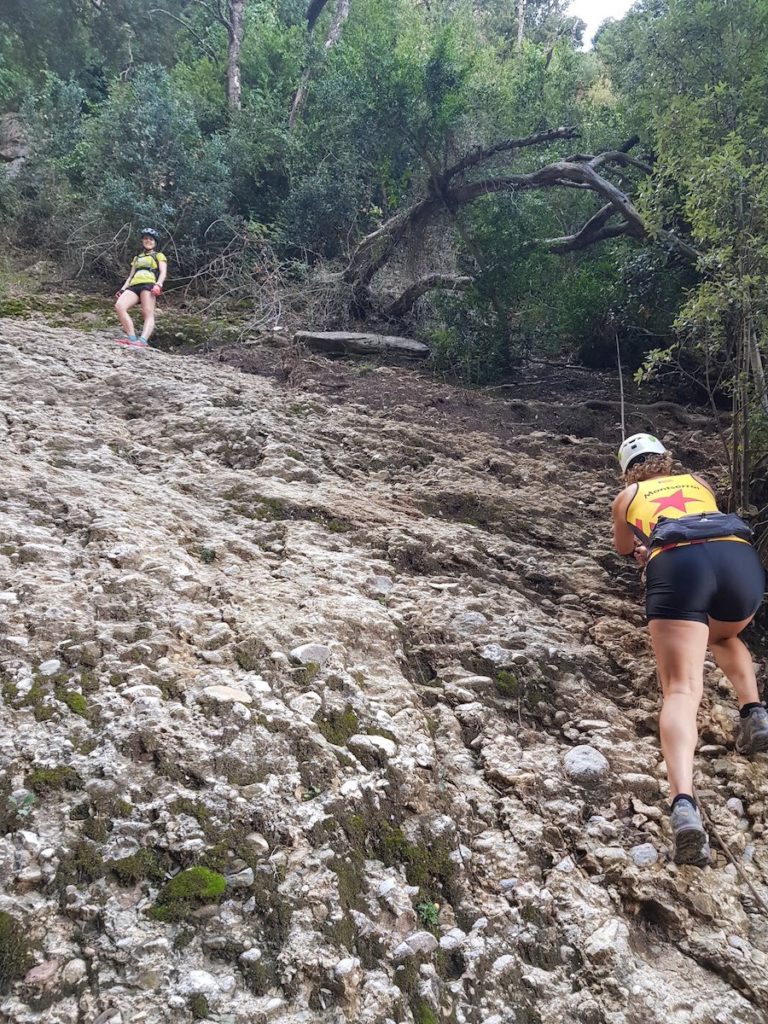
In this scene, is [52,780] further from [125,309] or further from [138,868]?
[125,309]

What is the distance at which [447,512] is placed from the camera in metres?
4.47

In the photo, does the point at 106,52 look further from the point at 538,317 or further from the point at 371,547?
the point at 371,547

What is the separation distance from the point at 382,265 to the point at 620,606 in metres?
6.78

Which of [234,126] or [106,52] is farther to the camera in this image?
[106,52]

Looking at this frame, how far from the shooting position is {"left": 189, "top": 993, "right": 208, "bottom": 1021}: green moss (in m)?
1.59

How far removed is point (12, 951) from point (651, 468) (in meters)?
3.17

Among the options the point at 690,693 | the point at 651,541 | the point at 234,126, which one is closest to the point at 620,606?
the point at 651,541

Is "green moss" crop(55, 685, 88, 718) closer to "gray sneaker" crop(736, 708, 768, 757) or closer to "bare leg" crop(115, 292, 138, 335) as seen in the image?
"gray sneaker" crop(736, 708, 768, 757)

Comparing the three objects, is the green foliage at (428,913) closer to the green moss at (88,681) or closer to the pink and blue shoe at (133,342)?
the green moss at (88,681)

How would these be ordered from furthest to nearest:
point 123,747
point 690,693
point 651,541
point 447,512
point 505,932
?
point 447,512
point 651,541
point 690,693
point 123,747
point 505,932

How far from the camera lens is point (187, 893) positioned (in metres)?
1.83

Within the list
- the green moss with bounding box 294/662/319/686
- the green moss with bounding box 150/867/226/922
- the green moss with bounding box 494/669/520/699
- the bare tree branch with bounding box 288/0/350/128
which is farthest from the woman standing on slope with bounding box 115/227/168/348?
the green moss with bounding box 150/867/226/922

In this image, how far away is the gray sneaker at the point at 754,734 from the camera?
2.68 metres

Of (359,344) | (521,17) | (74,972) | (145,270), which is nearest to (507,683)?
(74,972)
